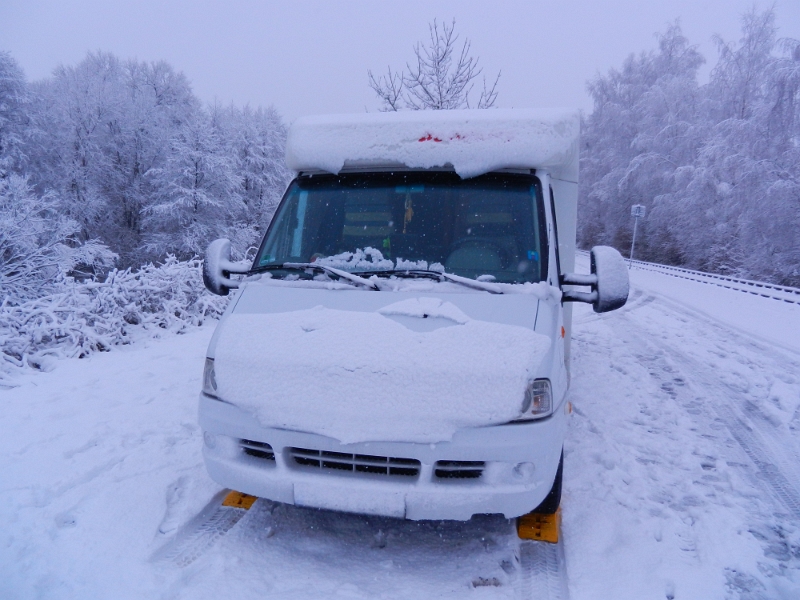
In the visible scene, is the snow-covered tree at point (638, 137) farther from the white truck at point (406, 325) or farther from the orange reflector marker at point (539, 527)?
the orange reflector marker at point (539, 527)

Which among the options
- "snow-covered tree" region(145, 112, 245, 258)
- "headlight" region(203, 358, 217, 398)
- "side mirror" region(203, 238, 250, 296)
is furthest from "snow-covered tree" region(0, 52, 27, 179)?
"headlight" region(203, 358, 217, 398)

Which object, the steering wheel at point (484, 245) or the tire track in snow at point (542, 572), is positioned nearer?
the tire track in snow at point (542, 572)

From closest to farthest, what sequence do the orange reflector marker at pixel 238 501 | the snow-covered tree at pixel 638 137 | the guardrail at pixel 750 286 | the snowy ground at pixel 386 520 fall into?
1. the snowy ground at pixel 386 520
2. the orange reflector marker at pixel 238 501
3. the guardrail at pixel 750 286
4. the snow-covered tree at pixel 638 137

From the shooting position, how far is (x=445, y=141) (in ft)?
12.6

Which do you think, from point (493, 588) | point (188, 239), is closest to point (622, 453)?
point (493, 588)

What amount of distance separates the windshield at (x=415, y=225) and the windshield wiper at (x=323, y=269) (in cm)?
8

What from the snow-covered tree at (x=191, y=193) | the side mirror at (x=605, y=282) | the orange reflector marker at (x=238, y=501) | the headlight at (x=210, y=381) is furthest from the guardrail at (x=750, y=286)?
the snow-covered tree at (x=191, y=193)

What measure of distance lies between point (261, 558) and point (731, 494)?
3.31 meters

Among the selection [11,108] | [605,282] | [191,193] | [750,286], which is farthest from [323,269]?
[11,108]

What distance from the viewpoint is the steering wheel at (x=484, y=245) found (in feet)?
12.0

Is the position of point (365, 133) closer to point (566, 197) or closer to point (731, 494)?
point (566, 197)

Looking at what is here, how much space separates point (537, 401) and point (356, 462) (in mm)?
1010

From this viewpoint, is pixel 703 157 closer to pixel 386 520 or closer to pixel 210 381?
pixel 386 520

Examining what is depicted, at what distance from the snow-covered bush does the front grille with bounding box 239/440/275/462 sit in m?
4.63
